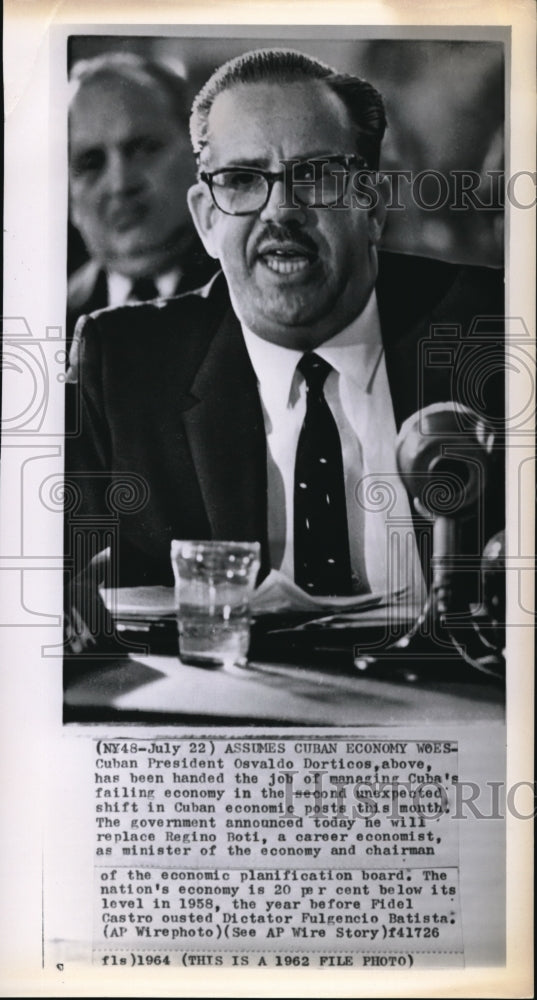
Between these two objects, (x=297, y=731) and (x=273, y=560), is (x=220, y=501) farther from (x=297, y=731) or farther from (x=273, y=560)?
(x=297, y=731)

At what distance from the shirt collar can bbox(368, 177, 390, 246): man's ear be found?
3.0 inches

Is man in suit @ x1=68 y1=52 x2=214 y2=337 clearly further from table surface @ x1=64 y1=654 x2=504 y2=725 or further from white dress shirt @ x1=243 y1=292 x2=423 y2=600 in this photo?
table surface @ x1=64 y1=654 x2=504 y2=725

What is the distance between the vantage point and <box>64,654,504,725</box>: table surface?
825 millimetres

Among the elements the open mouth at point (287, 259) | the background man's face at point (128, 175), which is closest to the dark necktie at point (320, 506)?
the open mouth at point (287, 259)

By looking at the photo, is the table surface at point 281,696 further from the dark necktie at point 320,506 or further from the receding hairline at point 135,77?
the receding hairline at point 135,77

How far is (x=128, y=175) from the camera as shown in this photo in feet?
2.74

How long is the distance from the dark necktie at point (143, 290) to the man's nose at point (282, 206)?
0.13m

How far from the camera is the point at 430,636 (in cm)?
83

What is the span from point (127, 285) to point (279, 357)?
0.57 feet

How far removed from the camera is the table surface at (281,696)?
825 millimetres

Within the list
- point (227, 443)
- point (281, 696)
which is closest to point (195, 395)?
point (227, 443)

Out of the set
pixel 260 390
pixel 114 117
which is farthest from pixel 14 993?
pixel 114 117

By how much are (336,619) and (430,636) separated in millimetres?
98

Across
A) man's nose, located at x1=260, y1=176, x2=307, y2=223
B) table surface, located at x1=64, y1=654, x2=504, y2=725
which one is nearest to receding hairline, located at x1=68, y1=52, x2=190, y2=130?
man's nose, located at x1=260, y1=176, x2=307, y2=223
